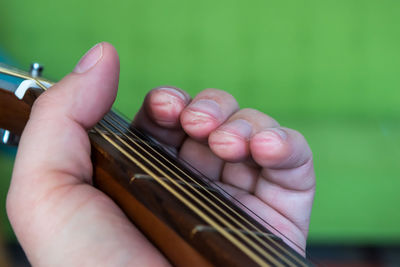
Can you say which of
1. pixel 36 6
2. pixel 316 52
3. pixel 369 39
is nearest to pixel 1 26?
pixel 36 6

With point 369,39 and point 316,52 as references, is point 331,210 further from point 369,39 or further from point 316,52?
point 369,39

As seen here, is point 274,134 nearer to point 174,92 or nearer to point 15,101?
point 174,92

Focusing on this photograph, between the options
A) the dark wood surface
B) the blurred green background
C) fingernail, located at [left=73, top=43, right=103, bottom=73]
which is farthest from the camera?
the blurred green background

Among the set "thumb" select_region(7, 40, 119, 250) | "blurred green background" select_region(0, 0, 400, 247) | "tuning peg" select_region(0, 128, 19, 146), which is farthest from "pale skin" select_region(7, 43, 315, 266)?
"blurred green background" select_region(0, 0, 400, 247)

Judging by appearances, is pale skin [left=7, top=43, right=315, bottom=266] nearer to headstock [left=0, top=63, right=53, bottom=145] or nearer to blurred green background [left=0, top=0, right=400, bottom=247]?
headstock [left=0, top=63, right=53, bottom=145]

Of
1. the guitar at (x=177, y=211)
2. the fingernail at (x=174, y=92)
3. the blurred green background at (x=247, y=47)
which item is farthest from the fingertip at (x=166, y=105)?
the blurred green background at (x=247, y=47)

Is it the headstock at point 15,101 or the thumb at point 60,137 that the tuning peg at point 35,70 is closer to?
the headstock at point 15,101

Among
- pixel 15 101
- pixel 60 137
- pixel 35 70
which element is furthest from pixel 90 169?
pixel 35 70
